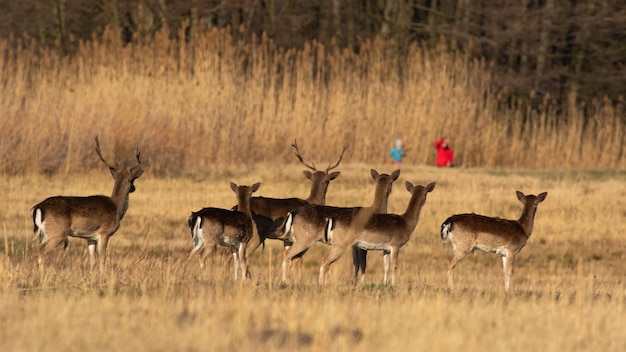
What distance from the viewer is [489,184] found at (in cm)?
2061

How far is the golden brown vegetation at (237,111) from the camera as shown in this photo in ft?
69.6

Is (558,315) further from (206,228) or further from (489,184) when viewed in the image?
(489,184)

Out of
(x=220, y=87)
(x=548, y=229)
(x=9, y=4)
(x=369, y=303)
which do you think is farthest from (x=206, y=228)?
(x=9, y=4)

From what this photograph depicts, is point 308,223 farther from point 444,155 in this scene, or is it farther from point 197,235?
point 444,155

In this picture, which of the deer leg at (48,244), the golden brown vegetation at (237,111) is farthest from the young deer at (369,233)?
the golden brown vegetation at (237,111)

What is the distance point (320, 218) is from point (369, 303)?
3.45 m

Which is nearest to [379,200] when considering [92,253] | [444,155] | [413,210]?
[413,210]

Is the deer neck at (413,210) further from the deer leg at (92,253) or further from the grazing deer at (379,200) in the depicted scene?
the deer leg at (92,253)

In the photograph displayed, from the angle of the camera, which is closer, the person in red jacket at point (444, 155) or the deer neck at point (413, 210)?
the deer neck at point (413, 210)

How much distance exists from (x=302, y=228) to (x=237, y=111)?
36.9 feet

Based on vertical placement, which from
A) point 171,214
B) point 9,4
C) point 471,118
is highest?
point 9,4

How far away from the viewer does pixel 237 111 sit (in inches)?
909

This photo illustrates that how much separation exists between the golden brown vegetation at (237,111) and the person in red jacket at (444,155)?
0.70 metres

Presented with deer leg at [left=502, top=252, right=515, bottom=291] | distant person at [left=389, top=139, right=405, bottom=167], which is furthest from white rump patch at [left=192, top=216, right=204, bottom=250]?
distant person at [left=389, top=139, right=405, bottom=167]
